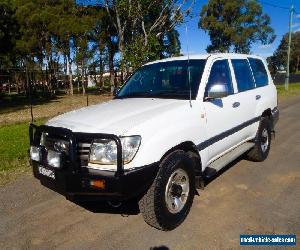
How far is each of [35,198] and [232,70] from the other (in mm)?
3639

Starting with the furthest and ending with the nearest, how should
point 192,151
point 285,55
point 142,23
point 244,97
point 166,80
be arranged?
point 285,55 → point 142,23 → point 244,97 → point 166,80 → point 192,151

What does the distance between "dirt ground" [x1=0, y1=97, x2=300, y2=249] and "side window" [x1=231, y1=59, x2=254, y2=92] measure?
1503 mm

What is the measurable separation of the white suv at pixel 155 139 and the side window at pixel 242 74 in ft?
0.11

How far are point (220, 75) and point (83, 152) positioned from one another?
2.53 meters

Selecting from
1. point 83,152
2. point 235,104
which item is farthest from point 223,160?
point 83,152

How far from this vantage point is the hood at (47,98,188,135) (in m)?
3.70

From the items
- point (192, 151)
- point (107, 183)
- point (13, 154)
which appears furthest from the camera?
point (13, 154)

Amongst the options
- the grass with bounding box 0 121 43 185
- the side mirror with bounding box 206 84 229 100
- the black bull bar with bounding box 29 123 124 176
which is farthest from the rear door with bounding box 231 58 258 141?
the grass with bounding box 0 121 43 185

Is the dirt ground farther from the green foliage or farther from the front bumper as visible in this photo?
the green foliage

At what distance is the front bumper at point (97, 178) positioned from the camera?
3510 millimetres

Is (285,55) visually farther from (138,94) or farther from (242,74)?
(138,94)

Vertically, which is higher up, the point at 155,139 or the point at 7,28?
the point at 7,28

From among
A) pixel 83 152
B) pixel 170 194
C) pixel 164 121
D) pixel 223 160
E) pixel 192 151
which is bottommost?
pixel 170 194

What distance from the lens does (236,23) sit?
165 feet
